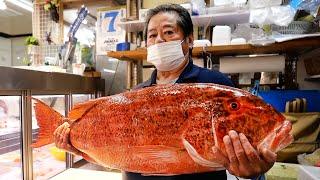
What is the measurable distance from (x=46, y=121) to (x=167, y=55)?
56cm

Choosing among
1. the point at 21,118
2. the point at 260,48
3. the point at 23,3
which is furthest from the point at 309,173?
the point at 23,3

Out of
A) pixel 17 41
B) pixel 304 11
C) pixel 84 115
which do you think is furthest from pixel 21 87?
pixel 17 41

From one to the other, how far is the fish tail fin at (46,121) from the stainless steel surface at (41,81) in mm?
1180

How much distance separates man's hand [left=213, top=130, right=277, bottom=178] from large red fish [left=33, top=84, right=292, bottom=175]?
16 millimetres

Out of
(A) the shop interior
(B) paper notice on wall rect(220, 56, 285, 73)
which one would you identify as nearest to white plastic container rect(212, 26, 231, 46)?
(A) the shop interior

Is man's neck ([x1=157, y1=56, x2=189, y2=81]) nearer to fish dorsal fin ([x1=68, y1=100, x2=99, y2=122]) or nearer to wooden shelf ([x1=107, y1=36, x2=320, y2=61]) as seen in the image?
fish dorsal fin ([x1=68, y1=100, x2=99, y2=122])

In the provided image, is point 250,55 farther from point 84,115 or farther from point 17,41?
point 17,41

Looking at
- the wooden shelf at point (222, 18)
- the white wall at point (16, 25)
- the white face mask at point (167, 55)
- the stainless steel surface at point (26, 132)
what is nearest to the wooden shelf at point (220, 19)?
the wooden shelf at point (222, 18)

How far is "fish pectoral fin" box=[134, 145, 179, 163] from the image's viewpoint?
0.67 metres

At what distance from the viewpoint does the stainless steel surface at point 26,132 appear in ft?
6.81

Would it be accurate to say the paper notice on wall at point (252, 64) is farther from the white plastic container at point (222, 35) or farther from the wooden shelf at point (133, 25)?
the wooden shelf at point (133, 25)

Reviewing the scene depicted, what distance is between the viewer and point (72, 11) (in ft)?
11.5

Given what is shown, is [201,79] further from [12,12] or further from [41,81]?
[12,12]

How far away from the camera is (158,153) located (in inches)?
26.9
